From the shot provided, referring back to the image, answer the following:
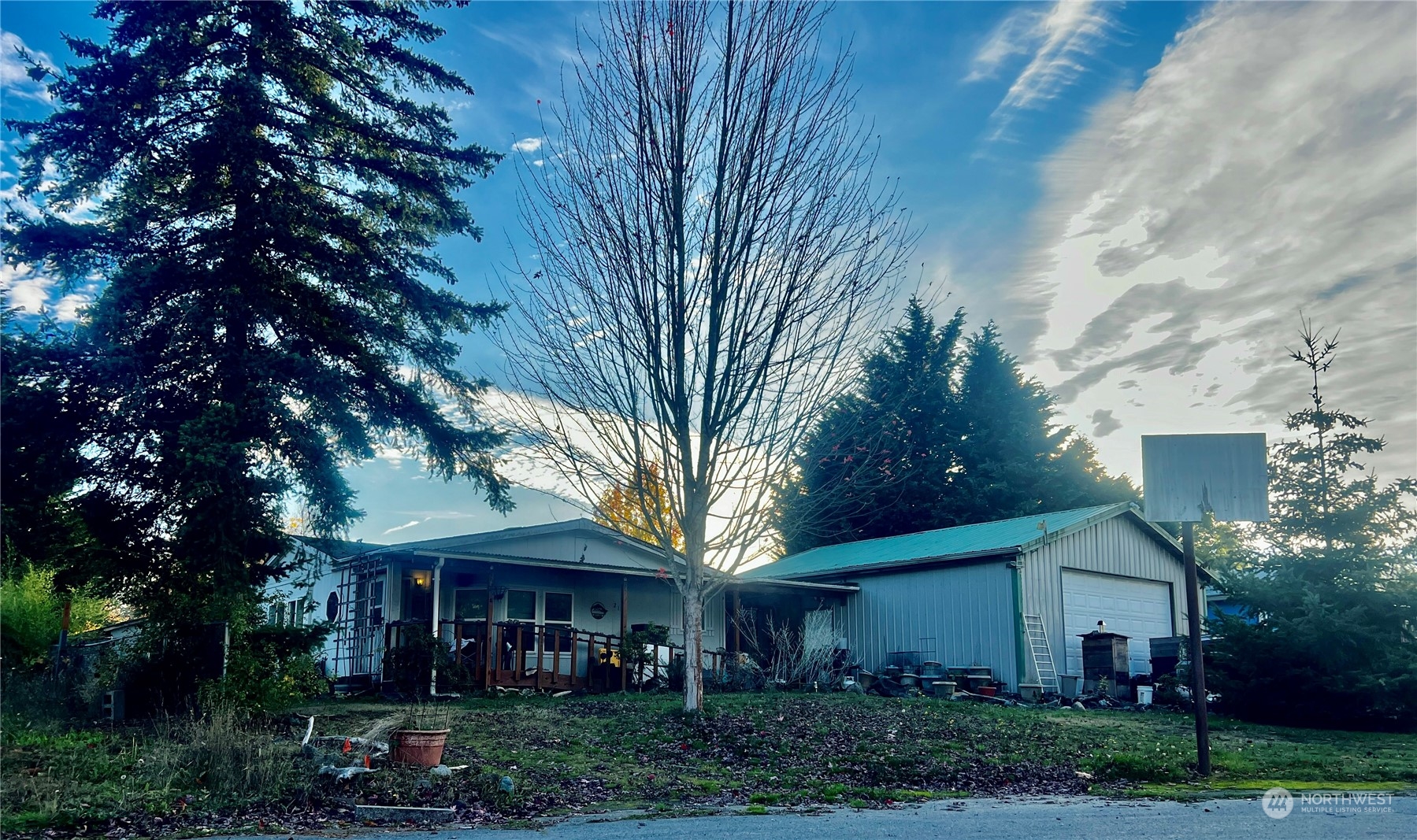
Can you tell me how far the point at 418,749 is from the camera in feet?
29.0

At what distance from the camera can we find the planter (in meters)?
8.84

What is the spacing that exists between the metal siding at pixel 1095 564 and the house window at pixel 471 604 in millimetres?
11409

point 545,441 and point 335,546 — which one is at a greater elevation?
point 545,441

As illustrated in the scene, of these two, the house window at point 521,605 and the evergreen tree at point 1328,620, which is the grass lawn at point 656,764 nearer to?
the evergreen tree at point 1328,620

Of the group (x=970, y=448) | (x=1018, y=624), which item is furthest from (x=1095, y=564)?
(x=970, y=448)

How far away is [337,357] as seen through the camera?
16.2 m

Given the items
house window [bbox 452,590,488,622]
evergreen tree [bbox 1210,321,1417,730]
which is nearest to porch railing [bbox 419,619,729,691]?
house window [bbox 452,590,488,622]

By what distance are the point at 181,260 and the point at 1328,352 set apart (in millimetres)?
22668

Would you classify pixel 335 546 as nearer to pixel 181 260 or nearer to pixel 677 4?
pixel 181 260

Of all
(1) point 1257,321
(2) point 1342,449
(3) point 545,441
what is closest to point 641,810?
(3) point 545,441

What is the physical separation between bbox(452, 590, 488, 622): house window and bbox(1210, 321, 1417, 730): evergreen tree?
1435 cm

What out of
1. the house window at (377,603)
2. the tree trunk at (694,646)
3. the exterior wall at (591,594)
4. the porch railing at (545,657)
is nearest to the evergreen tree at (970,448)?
the exterior wall at (591,594)

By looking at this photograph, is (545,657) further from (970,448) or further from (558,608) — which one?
(970,448)

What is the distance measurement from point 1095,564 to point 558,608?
12069 millimetres
